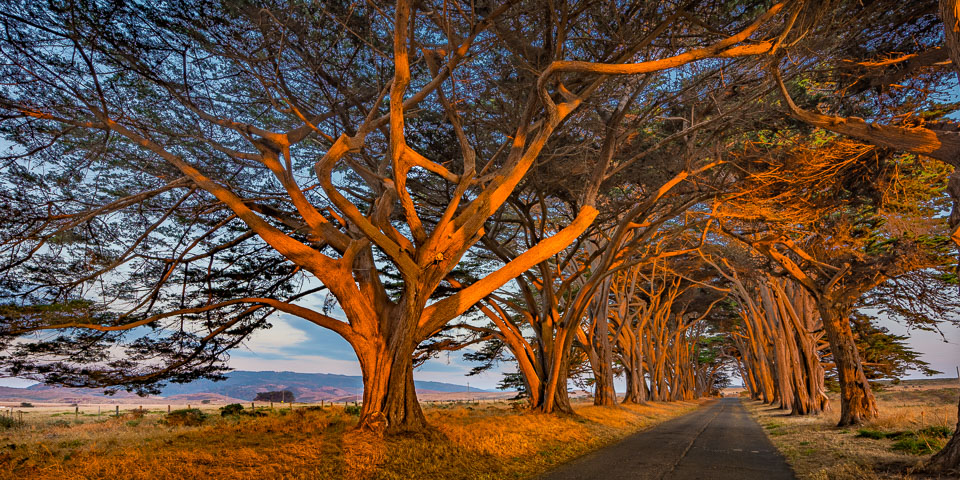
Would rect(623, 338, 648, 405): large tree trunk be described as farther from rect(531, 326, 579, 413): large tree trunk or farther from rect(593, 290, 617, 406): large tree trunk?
rect(531, 326, 579, 413): large tree trunk

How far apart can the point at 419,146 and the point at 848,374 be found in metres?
11.6

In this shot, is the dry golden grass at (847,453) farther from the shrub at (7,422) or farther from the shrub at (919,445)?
the shrub at (7,422)

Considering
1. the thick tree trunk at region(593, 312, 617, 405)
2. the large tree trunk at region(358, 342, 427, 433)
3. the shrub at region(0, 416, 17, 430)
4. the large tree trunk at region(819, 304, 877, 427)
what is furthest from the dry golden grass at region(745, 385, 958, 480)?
the shrub at region(0, 416, 17, 430)

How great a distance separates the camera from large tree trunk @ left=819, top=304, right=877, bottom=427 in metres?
11.3

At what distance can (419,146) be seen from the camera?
414 inches

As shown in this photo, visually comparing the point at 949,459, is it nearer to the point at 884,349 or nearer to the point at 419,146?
the point at 419,146

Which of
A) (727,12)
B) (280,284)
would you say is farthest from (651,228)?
(280,284)

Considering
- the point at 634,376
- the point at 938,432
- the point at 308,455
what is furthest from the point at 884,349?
the point at 308,455

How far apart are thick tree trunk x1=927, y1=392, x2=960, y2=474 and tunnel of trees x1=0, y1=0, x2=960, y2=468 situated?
0.12 ft

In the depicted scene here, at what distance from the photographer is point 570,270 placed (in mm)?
20047

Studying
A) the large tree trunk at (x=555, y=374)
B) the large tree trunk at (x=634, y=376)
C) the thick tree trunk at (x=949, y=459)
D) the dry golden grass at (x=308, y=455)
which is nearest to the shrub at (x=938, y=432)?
the thick tree trunk at (x=949, y=459)

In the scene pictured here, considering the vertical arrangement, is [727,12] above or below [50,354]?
above

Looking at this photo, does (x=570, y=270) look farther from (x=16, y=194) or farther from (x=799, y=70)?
(x=16, y=194)

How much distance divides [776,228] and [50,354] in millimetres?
14935
